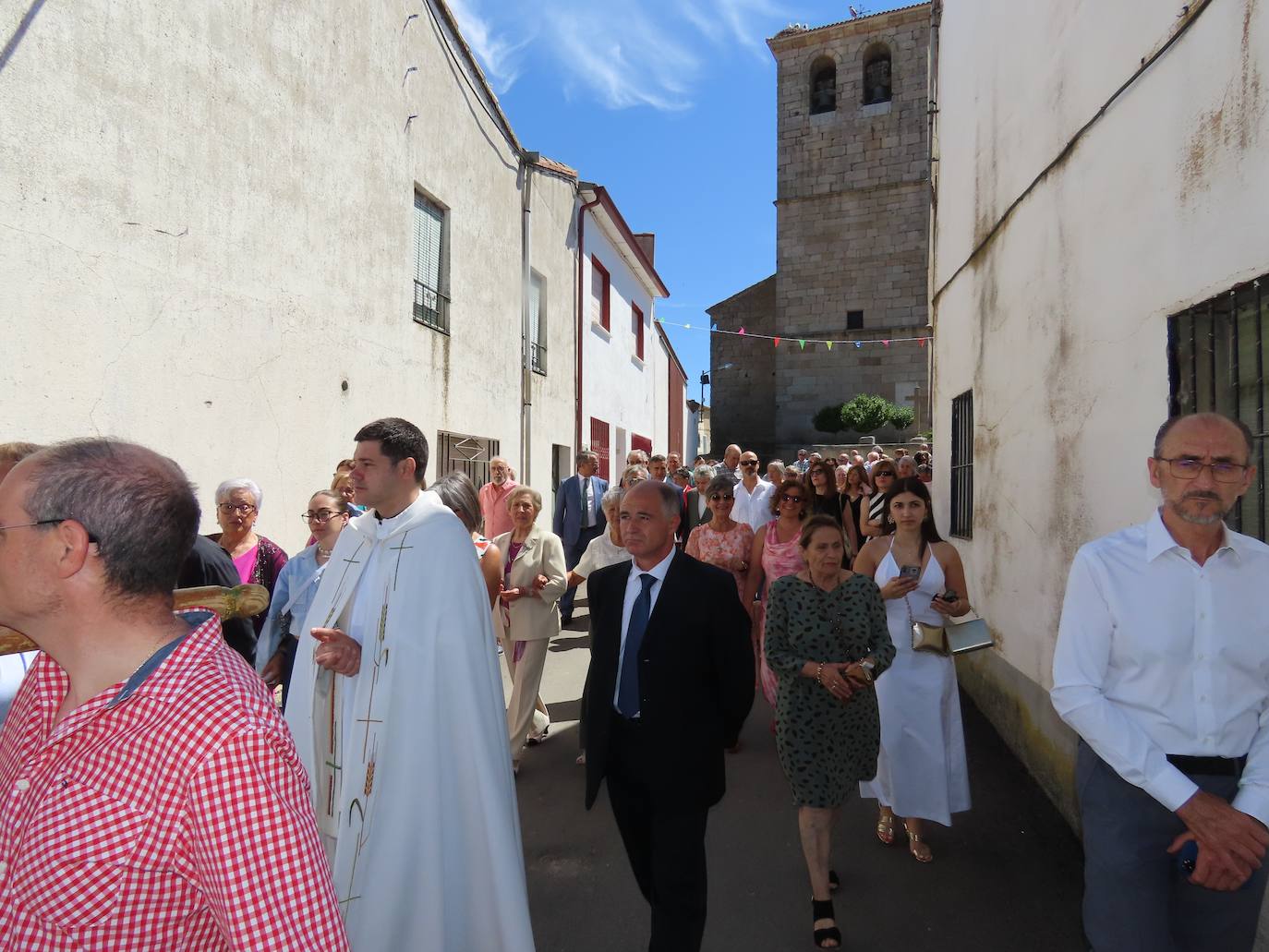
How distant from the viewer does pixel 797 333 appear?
30219mm

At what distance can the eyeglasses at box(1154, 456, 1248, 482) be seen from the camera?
7.45ft

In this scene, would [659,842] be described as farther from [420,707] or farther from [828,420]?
[828,420]

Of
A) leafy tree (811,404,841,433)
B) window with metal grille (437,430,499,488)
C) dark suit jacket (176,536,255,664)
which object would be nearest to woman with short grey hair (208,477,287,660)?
dark suit jacket (176,536,255,664)

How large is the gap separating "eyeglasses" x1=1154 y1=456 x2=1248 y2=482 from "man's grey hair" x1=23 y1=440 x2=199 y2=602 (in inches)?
96.1

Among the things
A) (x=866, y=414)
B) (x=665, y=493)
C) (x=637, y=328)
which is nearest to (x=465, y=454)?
(x=665, y=493)

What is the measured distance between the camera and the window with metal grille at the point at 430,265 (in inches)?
354

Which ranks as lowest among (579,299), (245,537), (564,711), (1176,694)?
(564,711)

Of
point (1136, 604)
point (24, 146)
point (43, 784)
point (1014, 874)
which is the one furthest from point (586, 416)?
point (43, 784)

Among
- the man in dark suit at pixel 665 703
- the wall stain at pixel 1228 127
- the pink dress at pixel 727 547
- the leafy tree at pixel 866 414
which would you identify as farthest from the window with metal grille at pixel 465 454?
the leafy tree at pixel 866 414

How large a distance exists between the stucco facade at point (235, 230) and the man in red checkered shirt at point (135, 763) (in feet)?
13.1

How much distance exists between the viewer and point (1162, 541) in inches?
92.7

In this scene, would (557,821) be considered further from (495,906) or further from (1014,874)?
(1014,874)

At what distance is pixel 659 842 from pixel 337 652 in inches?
52.5

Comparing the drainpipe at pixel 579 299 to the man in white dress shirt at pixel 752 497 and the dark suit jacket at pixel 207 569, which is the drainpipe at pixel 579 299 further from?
the dark suit jacket at pixel 207 569
